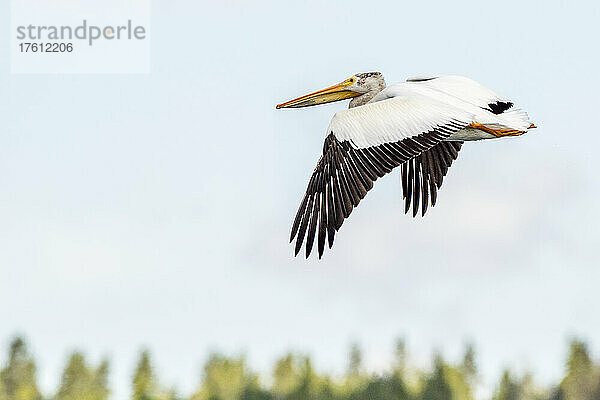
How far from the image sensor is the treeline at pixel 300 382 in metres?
65.7

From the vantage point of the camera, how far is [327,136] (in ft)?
48.3

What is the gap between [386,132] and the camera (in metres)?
14.6

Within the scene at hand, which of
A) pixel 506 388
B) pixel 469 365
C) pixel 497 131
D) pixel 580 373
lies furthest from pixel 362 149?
pixel 469 365

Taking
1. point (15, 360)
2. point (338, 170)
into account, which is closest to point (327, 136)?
point (338, 170)

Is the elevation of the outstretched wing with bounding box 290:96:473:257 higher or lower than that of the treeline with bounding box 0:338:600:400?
higher

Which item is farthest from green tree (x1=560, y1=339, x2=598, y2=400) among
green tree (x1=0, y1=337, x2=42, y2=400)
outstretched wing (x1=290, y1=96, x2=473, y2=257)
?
outstretched wing (x1=290, y1=96, x2=473, y2=257)

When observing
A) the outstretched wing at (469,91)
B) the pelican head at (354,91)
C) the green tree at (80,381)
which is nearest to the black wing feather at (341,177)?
the outstretched wing at (469,91)

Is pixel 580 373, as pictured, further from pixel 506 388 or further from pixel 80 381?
pixel 80 381

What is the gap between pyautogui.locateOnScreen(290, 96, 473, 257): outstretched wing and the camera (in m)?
14.1

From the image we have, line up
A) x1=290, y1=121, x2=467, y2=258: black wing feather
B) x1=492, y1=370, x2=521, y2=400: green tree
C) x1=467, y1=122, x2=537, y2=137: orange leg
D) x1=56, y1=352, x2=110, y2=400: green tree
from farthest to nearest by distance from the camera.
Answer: x1=56, y1=352, x2=110, y2=400: green tree < x1=492, y1=370, x2=521, y2=400: green tree < x1=467, y1=122, x2=537, y2=137: orange leg < x1=290, y1=121, x2=467, y2=258: black wing feather

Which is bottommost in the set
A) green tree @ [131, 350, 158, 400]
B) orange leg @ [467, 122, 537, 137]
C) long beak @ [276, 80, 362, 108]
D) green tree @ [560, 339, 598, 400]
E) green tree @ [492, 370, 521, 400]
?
green tree @ [492, 370, 521, 400]

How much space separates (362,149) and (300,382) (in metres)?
58.6

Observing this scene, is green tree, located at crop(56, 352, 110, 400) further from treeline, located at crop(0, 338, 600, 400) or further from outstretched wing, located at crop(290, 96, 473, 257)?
outstretched wing, located at crop(290, 96, 473, 257)

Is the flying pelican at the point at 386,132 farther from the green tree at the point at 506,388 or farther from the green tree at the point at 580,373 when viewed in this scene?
the green tree at the point at 506,388
